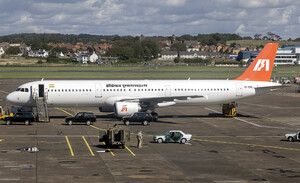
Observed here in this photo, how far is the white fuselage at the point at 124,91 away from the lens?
59.4 m

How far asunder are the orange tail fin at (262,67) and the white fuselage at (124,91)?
108cm

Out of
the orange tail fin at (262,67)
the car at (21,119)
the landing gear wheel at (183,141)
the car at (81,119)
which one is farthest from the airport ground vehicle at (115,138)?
the orange tail fin at (262,67)

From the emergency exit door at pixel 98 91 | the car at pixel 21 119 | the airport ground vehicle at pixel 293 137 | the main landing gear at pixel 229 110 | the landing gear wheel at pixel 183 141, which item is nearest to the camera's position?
the landing gear wheel at pixel 183 141

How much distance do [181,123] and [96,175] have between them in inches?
1111

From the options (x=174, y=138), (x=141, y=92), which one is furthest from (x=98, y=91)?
(x=174, y=138)

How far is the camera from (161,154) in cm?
3916

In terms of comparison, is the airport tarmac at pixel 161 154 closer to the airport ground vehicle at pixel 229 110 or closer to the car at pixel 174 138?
the car at pixel 174 138

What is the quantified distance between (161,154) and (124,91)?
23186mm

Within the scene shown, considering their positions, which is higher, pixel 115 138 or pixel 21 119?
pixel 21 119

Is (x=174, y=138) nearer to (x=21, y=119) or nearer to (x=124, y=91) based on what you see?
(x=124, y=91)

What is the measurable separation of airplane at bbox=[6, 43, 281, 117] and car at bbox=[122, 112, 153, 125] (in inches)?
81.2

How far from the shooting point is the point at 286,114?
68812mm

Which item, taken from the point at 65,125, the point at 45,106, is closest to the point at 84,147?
the point at 65,125

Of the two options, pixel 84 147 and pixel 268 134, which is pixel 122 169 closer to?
pixel 84 147
